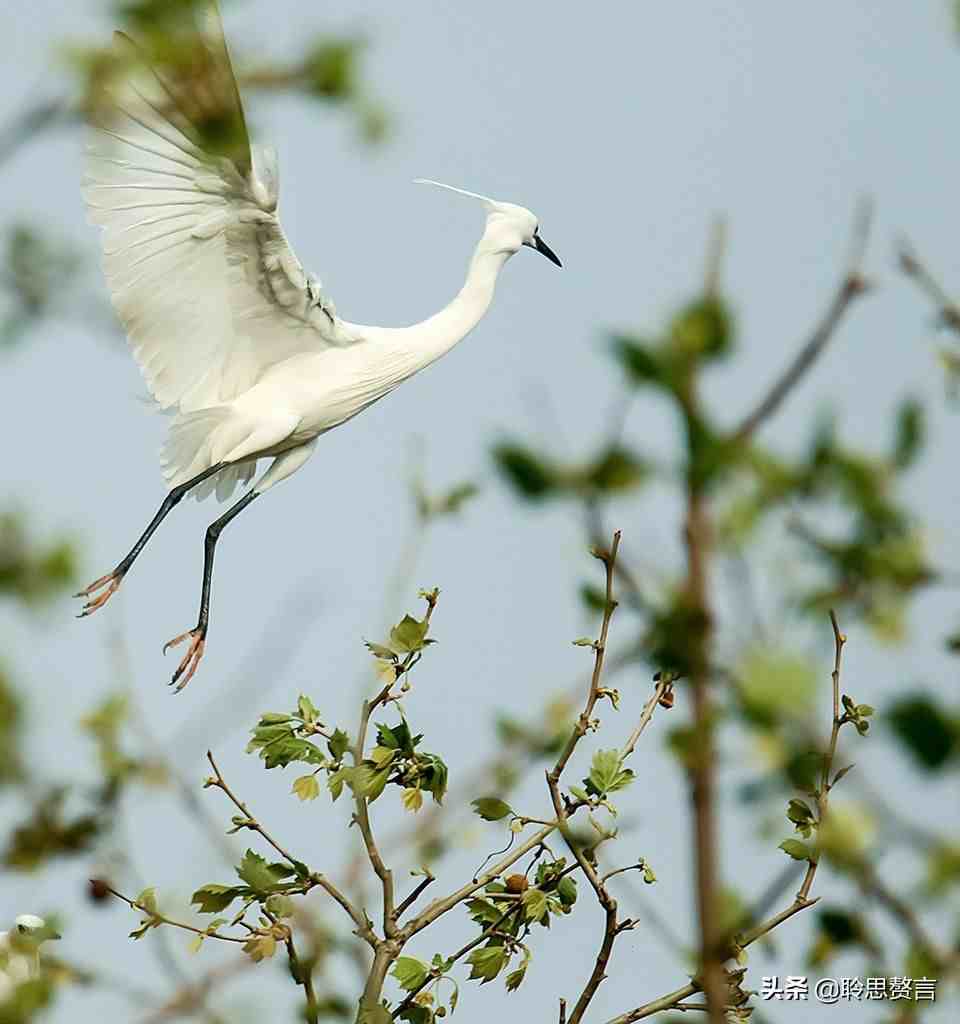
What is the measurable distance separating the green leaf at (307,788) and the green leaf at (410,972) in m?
0.35

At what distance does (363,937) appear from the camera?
3510 mm

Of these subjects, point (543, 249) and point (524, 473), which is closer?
point (524, 473)

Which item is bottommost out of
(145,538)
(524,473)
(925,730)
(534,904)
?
(925,730)

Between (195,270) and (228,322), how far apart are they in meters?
0.36

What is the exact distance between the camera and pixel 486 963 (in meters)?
3.61

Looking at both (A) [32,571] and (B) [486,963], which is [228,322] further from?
(A) [32,571]

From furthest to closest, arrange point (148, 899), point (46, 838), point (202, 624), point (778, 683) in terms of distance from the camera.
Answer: point (202, 624), point (148, 899), point (46, 838), point (778, 683)

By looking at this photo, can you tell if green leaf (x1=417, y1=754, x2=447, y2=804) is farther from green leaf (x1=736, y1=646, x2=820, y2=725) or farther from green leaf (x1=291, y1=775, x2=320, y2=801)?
green leaf (x1=736, y1=646, x2=820, y2=725)

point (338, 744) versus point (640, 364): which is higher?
point (338, 744)

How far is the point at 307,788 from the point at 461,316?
3.84m

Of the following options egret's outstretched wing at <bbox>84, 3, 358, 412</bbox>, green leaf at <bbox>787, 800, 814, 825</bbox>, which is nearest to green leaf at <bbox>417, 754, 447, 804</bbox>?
green leaf at <bbox>787, 800, 814, 825</bbox>

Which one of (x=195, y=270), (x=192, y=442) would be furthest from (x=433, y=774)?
(x=192, y=442)

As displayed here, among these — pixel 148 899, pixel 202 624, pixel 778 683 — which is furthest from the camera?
pixel 202 624

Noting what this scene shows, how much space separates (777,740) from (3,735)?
49cm
